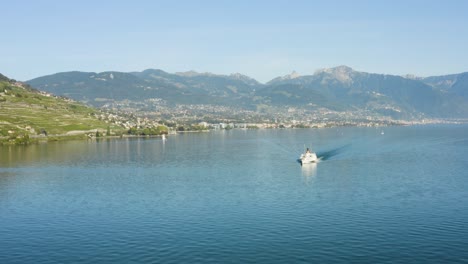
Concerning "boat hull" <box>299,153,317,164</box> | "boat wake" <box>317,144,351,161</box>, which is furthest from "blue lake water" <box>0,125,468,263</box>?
"boat wake" <box>317,144,351,161</box>

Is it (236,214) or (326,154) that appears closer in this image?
(236,214)

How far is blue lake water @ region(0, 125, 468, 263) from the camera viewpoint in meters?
46.2

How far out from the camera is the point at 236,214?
61969 millimetres

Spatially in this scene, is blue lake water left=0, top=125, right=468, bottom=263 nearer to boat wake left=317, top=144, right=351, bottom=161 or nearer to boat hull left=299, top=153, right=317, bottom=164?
boat hull left=299, top=153, right=317, bottom=164

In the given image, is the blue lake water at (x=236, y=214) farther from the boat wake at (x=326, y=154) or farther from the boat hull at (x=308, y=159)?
the boat wake at (x=326, y=154)

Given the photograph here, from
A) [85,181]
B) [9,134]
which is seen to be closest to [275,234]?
[85,181]

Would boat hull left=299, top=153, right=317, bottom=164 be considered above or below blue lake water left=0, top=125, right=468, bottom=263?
above

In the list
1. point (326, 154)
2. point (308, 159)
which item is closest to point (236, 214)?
point (308, 159)

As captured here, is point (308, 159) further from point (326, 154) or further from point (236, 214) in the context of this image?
point (236, 214)

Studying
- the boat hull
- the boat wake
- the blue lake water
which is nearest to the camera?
the blue lake water

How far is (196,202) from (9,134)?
152245 mm

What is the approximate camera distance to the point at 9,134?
646 ft

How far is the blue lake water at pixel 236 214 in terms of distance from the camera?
1818 inches

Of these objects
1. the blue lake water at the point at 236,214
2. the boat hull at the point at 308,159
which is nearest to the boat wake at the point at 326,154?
the boat hull at the point at 308,159
